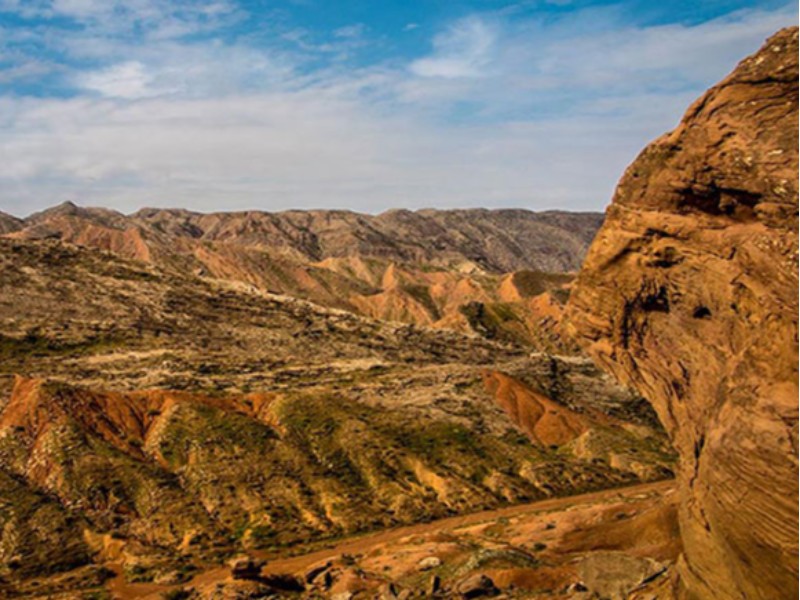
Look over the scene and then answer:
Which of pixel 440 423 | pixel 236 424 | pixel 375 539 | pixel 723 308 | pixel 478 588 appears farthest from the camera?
pixel 440 423

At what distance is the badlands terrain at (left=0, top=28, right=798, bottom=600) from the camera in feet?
60.4

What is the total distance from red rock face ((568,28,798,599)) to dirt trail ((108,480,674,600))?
3190cm

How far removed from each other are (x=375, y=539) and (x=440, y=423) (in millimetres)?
24356

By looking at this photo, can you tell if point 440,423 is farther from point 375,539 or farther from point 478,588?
point 478,588

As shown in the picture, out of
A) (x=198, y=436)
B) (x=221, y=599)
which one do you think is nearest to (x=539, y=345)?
(x=198, y=436)

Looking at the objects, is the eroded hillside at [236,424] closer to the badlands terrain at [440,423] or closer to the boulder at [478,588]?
the badlands terrain at [440,423]

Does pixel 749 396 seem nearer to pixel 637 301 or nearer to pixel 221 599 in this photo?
pixel 637 301

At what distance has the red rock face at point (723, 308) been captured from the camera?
55.0 ft

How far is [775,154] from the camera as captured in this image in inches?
695

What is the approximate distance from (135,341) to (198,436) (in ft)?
86.0

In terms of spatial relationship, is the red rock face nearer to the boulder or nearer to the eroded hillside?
the boulder

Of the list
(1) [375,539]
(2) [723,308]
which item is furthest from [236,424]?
(2) [723,308]

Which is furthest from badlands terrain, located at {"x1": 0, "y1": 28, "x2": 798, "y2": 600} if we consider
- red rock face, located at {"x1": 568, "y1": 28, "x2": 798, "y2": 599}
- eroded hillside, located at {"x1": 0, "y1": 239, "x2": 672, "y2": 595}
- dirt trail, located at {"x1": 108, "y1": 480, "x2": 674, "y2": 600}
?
dirt trail, located at {"x1": 108, "y1": 480, "x2": 674, "y2": 600}

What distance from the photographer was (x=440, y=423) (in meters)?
82.9
